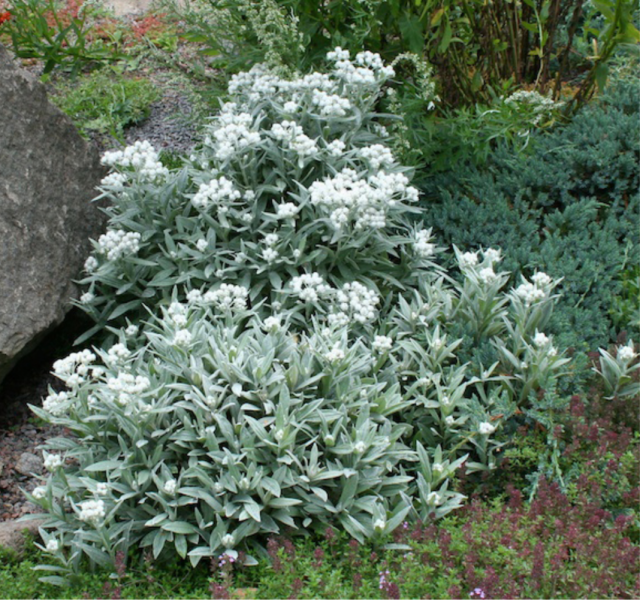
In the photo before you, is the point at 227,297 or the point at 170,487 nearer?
the point at 170,487

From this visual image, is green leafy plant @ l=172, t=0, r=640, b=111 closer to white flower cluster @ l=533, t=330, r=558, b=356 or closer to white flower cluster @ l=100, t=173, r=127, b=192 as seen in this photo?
white flower cluster @ l=100, t=173, r=127, b=192

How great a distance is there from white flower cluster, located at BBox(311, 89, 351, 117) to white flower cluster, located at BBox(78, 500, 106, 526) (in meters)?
2.31

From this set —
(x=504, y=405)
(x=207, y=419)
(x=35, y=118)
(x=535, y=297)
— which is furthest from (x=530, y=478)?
(x=35, y=118)

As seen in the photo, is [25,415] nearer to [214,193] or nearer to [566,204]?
[214,193]

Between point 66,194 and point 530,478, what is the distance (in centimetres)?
293

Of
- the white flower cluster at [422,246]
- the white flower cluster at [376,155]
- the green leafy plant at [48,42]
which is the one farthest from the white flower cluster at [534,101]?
the green leafy plant at [48,42]

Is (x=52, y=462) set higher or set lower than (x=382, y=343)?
lower

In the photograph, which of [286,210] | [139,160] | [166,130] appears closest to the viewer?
[286,210]

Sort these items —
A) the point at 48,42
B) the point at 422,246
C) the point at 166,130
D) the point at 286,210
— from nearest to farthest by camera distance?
1. the point at 286,210
2. the point at 422,246
3. the point at 166,130
4. the point at 48,42

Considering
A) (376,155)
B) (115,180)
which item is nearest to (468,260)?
(376,155)

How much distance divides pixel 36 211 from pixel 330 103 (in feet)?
5.59

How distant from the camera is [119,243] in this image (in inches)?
148

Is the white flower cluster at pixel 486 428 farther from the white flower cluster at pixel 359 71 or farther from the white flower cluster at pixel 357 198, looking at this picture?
the white flower cluster at pixel 359 71

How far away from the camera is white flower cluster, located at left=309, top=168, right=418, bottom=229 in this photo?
135 inches
